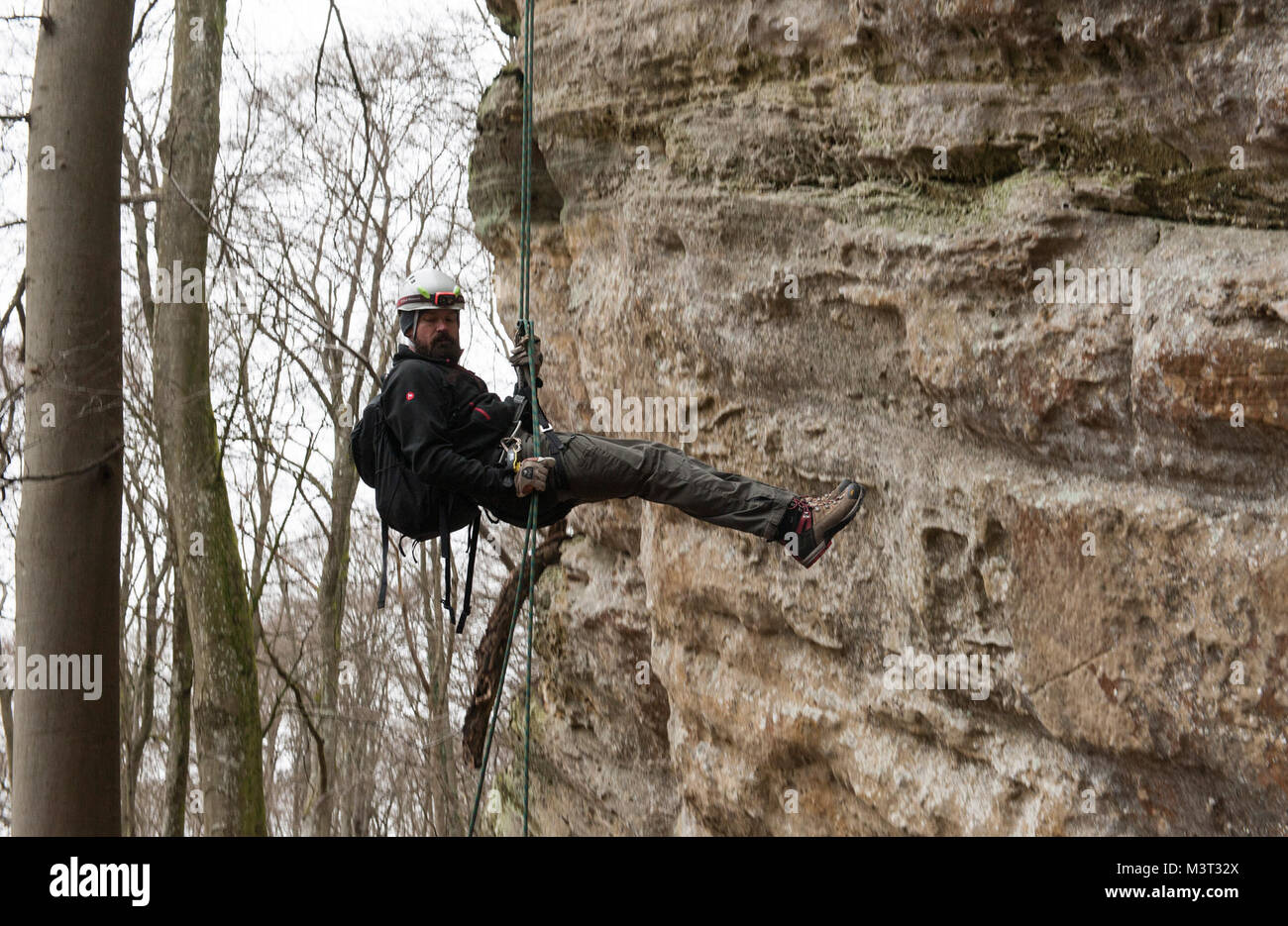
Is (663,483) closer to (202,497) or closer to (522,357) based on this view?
(522,357)

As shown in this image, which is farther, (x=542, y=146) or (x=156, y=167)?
(x=156, y=167)

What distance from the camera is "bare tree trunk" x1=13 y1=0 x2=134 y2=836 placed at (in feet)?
16.3

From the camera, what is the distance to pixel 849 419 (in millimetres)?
6105

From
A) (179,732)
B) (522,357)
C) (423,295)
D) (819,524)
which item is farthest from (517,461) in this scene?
(179,732)

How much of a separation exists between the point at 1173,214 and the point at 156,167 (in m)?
12.5

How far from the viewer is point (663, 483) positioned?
5355mm

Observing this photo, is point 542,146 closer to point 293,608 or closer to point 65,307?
point 65,307

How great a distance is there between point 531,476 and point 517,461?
129 mm

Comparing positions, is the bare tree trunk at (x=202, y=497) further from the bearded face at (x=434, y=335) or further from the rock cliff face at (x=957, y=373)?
the bearded face at (x=434, y=335)

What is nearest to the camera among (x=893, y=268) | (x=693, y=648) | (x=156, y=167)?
(x=893, y=268)

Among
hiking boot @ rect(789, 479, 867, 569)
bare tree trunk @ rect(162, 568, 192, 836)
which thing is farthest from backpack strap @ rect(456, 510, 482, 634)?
bare tree trunk @ rect(162, 568, 192, 836)

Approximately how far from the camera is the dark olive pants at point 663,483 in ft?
17.1

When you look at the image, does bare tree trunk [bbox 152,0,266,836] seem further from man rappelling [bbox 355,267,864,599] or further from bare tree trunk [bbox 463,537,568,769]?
man rappelling [bbox 355,267,864,599]

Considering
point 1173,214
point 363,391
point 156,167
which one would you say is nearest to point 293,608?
point 363,391
